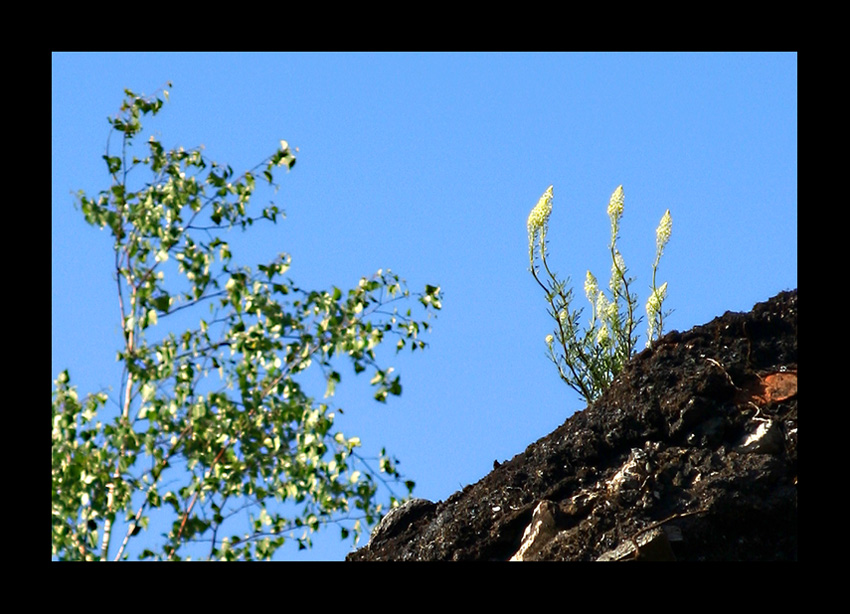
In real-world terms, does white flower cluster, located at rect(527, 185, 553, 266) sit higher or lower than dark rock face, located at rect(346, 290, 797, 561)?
higher

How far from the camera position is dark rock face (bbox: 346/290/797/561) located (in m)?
4.46

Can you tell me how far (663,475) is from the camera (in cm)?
477

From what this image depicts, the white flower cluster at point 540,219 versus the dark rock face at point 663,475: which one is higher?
the white flower cluster at point 540,219

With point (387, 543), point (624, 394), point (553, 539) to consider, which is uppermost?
point (624, 394)

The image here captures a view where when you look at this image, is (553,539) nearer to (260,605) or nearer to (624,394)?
(624,394)

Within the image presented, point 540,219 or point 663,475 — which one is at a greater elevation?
point 540,219

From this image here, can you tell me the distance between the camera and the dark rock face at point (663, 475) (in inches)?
175
